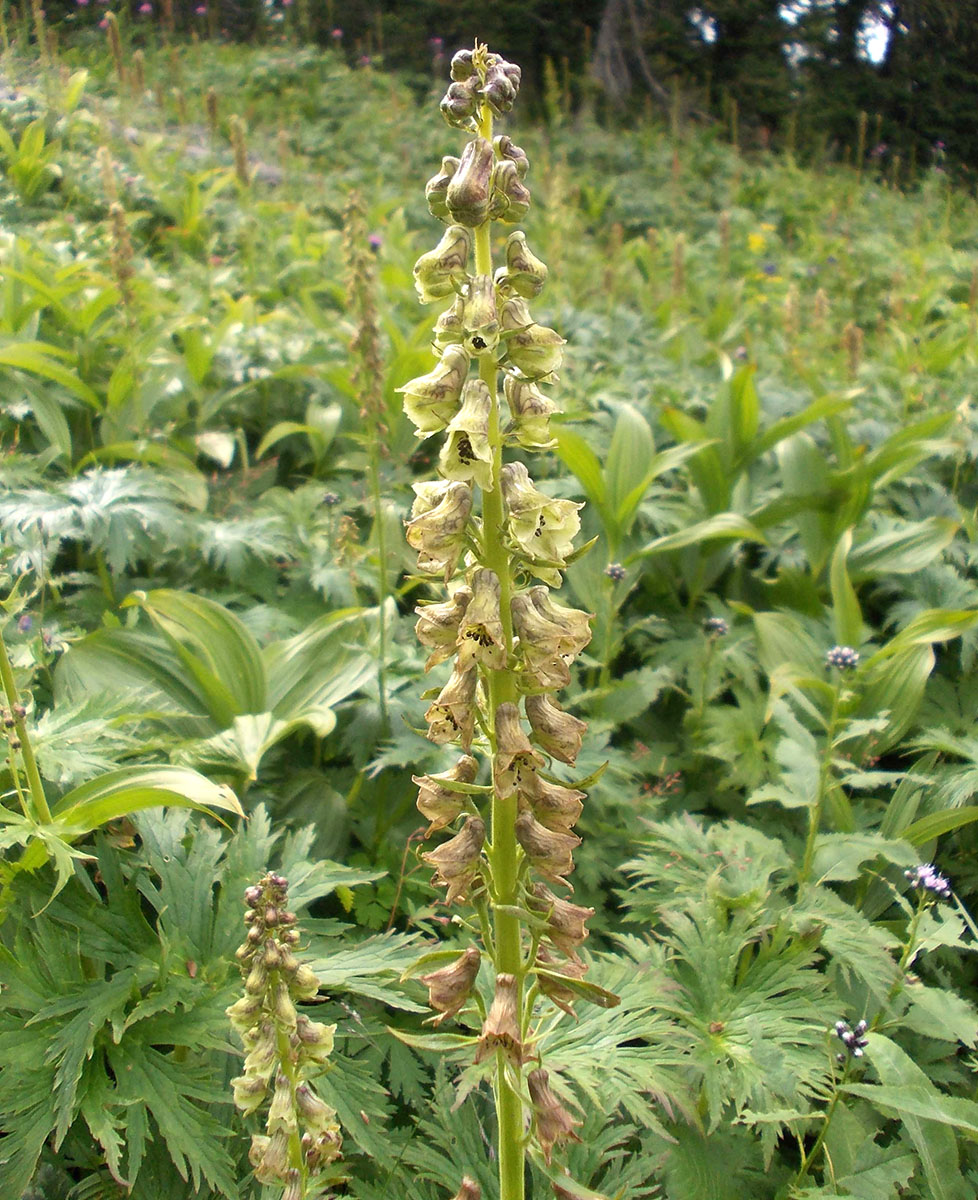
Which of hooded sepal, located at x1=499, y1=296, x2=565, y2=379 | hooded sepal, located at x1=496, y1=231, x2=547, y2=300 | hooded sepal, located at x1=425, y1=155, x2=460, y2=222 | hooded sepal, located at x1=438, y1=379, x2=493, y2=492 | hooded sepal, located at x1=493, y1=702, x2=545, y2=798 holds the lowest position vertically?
hooded sepal, located at x1=493, y1=702, x2=545, y2=798

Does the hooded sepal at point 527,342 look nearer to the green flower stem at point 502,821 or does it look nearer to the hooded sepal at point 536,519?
the green flower stem at point 502,821

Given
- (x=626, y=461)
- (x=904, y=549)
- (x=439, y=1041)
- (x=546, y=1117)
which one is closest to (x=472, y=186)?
(x=439, y=1041)

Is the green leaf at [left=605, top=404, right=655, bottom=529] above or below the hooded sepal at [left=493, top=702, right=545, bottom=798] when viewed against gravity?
below

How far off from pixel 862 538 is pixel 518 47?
54.6ft

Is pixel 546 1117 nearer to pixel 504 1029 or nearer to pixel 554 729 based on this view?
pixel 504 1029

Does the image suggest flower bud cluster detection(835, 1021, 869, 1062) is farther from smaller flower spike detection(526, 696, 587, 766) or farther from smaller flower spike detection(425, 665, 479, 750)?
smaller flower spike detection(425, 665, 479, 750)

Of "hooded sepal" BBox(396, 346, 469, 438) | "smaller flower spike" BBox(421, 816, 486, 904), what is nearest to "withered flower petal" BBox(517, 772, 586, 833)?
"smaller flower spike" BBox(421, 816, 486, 904)

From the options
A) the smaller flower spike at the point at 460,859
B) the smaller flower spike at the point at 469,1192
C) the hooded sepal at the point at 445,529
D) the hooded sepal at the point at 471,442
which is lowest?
the smaller flower spike at the point at 469,1192

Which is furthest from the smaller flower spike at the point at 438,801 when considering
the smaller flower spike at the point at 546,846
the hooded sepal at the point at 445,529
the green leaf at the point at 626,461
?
the green leaf at the point at 626,461

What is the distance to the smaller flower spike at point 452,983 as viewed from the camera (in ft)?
4.81

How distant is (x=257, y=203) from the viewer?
8148 mm

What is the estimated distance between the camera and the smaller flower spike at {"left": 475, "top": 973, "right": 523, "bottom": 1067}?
1.37 meters

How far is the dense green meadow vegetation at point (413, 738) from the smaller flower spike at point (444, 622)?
1.00 ft

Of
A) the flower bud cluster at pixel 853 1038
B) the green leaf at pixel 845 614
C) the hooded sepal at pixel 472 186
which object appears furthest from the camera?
the green leaf at pixel 845 614
